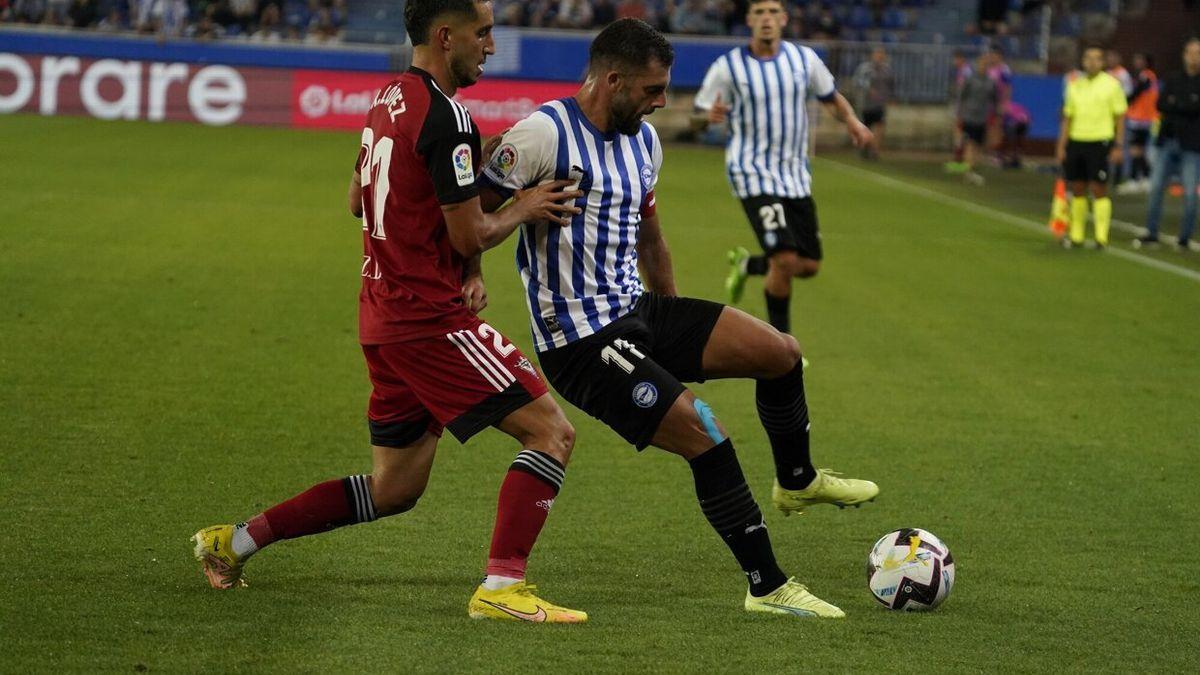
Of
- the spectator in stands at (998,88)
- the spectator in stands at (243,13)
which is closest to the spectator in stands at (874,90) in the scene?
the spectator in stands at (998,88)

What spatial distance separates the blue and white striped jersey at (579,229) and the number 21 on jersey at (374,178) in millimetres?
509

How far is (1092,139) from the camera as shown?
18312mm

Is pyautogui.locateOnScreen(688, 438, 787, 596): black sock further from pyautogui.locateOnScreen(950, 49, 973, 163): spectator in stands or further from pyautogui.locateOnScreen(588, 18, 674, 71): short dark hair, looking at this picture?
pyautogui.locateOnScreen(950, 49, 973, 163): spectator in stands

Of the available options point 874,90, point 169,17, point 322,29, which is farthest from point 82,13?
point 874,90

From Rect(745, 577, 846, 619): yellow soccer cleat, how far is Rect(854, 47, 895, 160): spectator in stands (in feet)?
85.4

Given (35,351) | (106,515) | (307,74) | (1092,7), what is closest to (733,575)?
(106,515)

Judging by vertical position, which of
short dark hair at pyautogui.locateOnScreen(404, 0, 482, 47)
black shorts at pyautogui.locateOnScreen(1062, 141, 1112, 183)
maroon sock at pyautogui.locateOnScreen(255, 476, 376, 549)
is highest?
short dark hair at pyautogui.locateOnScreen(404, 0, 482, 47)

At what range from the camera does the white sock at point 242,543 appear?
5.51 meters

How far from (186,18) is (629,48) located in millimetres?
28124

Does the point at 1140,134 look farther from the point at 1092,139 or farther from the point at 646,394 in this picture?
the point at 646,394

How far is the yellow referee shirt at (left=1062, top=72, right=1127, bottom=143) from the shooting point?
18.3 metres

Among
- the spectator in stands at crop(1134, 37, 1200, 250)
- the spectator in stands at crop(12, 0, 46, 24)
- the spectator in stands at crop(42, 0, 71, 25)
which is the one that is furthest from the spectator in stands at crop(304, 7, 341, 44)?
the spectator in stands at crop(1134, 37, 1200, 250)

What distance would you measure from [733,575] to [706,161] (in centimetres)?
2291

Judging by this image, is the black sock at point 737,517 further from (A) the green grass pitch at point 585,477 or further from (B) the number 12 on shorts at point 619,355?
(B) the number 12 on shorts at point 619,355
